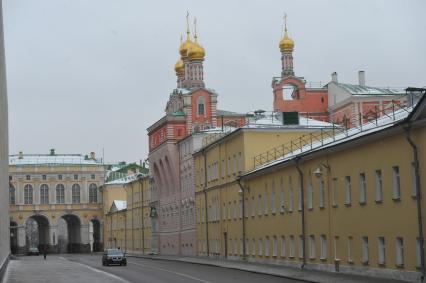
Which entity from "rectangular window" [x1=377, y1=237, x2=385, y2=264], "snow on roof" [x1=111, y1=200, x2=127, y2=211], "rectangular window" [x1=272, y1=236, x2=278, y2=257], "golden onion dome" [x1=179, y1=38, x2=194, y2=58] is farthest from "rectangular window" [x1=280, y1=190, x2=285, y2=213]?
"snow on roof" [x1=111, y1=200, x2=127, y2=211]

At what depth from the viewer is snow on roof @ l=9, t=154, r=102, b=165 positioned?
440 feet

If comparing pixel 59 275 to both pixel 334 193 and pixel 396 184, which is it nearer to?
pixel 334 193

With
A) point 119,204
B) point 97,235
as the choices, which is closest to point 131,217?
point 119,204

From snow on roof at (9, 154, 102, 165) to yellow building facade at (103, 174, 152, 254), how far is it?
333 inches

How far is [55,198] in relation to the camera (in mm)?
131750

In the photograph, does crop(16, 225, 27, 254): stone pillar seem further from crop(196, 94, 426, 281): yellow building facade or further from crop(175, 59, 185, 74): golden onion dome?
crop(196, 94, 426, 281): yellow building facade

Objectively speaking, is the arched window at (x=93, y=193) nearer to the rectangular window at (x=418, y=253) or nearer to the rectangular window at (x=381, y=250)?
the rectangular window at (x=381, y=250)

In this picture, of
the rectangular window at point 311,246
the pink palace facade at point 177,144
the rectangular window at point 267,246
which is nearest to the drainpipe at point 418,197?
the rectangular window at point 311,246

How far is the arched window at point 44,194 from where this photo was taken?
430ft

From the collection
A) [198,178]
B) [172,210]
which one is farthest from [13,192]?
[198,178]

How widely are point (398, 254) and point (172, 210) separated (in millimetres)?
54144

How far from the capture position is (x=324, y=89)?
92.9 meters

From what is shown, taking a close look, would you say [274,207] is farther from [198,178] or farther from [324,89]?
[324,89]

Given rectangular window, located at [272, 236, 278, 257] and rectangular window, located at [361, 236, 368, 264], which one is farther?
rectangular window, located at [272, 236, 278, 257]
